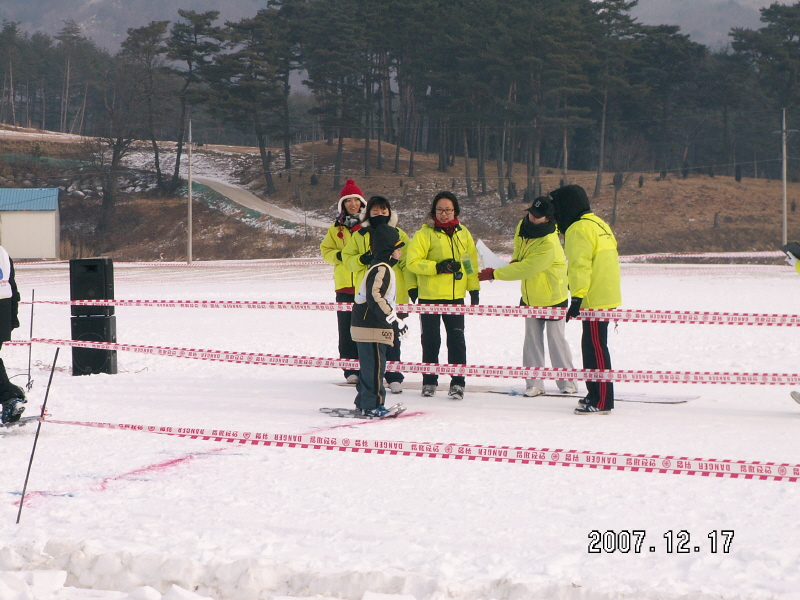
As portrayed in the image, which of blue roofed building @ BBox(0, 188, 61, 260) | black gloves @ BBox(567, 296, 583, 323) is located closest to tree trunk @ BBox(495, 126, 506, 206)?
blue roofed building @ BBox(0, 188, 61, 260)

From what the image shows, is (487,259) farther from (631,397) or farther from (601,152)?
(601,152)

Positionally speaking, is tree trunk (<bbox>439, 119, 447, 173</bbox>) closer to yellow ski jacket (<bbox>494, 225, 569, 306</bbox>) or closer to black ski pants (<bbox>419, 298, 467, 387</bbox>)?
yellow ski jacket (<bbox>494, 225, 569, 306</bbox>)

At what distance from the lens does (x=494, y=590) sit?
3439 millimetres

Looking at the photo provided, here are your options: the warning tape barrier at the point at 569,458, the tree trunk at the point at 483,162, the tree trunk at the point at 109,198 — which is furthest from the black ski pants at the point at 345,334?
the tree trunk at the point at 109,198

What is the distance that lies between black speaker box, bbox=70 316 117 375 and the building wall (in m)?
45.4

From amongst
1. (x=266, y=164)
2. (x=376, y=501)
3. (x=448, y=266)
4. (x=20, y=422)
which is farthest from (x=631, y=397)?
(x=266, y=164)

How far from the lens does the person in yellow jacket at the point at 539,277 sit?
745cm

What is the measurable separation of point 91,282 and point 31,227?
45.6 metres

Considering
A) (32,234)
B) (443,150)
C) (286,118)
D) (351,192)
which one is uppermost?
(286,118)

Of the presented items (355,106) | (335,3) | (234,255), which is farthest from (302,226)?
(335,3)

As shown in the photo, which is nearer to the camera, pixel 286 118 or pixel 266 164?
pixel 266 164

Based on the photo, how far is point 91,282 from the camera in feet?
30.9

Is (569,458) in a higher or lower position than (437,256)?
lower
